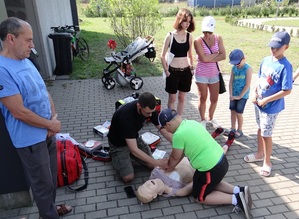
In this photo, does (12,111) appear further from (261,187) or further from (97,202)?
(261,187)

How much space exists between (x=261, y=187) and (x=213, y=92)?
1.70 meters

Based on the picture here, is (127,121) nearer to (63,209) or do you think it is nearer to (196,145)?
(196,145)

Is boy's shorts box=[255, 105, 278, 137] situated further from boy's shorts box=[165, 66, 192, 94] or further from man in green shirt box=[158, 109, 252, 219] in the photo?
boy's shorts box=[165, 66, 192, 94]

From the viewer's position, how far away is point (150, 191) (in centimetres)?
295

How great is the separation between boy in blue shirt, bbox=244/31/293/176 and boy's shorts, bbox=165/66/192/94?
4.34 feet

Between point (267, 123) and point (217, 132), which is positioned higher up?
point (267, 123)

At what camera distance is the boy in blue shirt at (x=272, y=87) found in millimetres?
2988

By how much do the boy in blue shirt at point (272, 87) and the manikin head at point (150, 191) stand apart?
146 centimetres

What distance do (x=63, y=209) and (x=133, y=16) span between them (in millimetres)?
7493

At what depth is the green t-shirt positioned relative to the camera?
271 cm

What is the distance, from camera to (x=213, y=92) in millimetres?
4375

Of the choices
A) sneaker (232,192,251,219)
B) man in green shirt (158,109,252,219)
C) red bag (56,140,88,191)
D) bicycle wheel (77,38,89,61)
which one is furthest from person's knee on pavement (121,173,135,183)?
bicycle wheel (77,38,89,61)

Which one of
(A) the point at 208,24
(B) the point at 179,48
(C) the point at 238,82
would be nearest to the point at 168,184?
(C) the point at 238,82

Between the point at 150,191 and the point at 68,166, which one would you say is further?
the point at 68,166
